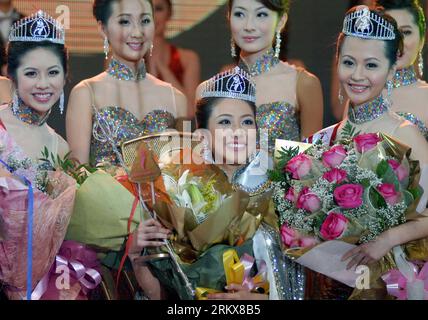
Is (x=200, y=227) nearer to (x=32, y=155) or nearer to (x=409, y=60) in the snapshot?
(x=32, y=155)

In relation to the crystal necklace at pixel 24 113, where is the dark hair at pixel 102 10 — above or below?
above

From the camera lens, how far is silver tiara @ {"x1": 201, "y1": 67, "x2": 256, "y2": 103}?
150 inches

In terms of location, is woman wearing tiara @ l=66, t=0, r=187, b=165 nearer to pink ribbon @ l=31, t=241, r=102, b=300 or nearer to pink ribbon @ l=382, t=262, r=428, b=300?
pink ribbon @ l=31, t=241, r=102, b=300

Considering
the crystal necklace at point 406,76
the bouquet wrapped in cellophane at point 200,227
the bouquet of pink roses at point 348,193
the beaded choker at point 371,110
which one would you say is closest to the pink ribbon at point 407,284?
the bouquet of pink roses at point 348,193

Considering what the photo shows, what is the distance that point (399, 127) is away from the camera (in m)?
3.90

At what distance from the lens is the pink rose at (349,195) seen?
3.39 metres

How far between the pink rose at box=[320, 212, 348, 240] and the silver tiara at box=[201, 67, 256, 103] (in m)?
0.64

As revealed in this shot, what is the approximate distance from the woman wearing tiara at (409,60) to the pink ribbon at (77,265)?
1.58 metres

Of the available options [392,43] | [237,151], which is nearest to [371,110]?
Answer: [392,43]

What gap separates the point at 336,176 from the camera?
3451 millimetres

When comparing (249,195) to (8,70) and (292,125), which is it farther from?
(8,70)

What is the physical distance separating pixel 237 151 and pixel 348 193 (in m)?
0.51

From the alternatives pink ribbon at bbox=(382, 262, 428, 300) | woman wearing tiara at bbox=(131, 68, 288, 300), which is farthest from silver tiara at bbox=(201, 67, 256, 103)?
pink ribbon at bbox=(382, 262, 428, 300)

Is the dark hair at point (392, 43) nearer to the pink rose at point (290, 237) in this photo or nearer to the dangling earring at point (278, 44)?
the dangling earring at point (278, 44)
